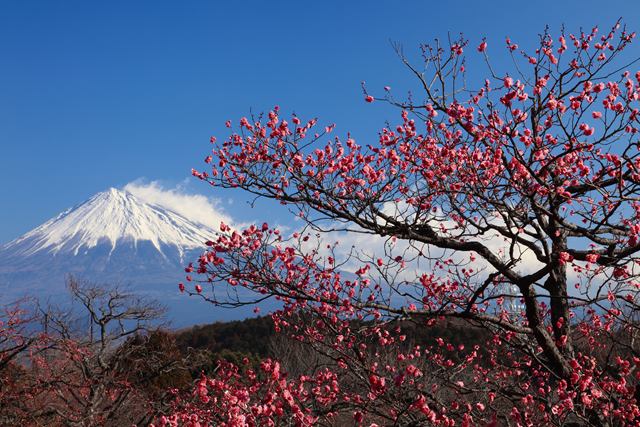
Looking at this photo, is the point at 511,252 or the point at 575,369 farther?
the point at 575,369

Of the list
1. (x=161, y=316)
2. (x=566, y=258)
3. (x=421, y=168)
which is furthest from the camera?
(x=161, y=316)

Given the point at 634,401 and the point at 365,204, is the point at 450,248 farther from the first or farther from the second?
the point at 634,401

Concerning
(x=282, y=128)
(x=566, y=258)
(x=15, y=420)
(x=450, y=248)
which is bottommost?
(x=15, y=420)

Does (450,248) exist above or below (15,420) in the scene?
above

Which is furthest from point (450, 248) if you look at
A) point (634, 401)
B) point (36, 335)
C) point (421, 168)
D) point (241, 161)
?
point (36, 335)

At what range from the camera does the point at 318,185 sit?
6.78m

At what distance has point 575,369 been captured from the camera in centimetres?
591

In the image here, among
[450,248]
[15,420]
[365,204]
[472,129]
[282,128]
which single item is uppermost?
[282,128]

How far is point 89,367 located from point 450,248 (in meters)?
13.1

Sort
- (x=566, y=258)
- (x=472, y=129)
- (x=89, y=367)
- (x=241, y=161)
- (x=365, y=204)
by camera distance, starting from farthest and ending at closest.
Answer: (x=89, y=367) → (x=241, y=161) → (x=365, y=204) → (x=472, y=129) → (x=566, y=258)

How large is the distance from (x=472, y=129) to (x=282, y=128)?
9.71 ft

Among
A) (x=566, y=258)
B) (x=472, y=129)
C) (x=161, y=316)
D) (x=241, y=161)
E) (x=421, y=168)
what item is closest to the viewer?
(x=566, y=258)

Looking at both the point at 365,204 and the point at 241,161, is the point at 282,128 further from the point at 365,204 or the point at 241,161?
the point at 365,204

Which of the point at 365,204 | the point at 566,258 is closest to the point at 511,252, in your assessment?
the point at 566,258
